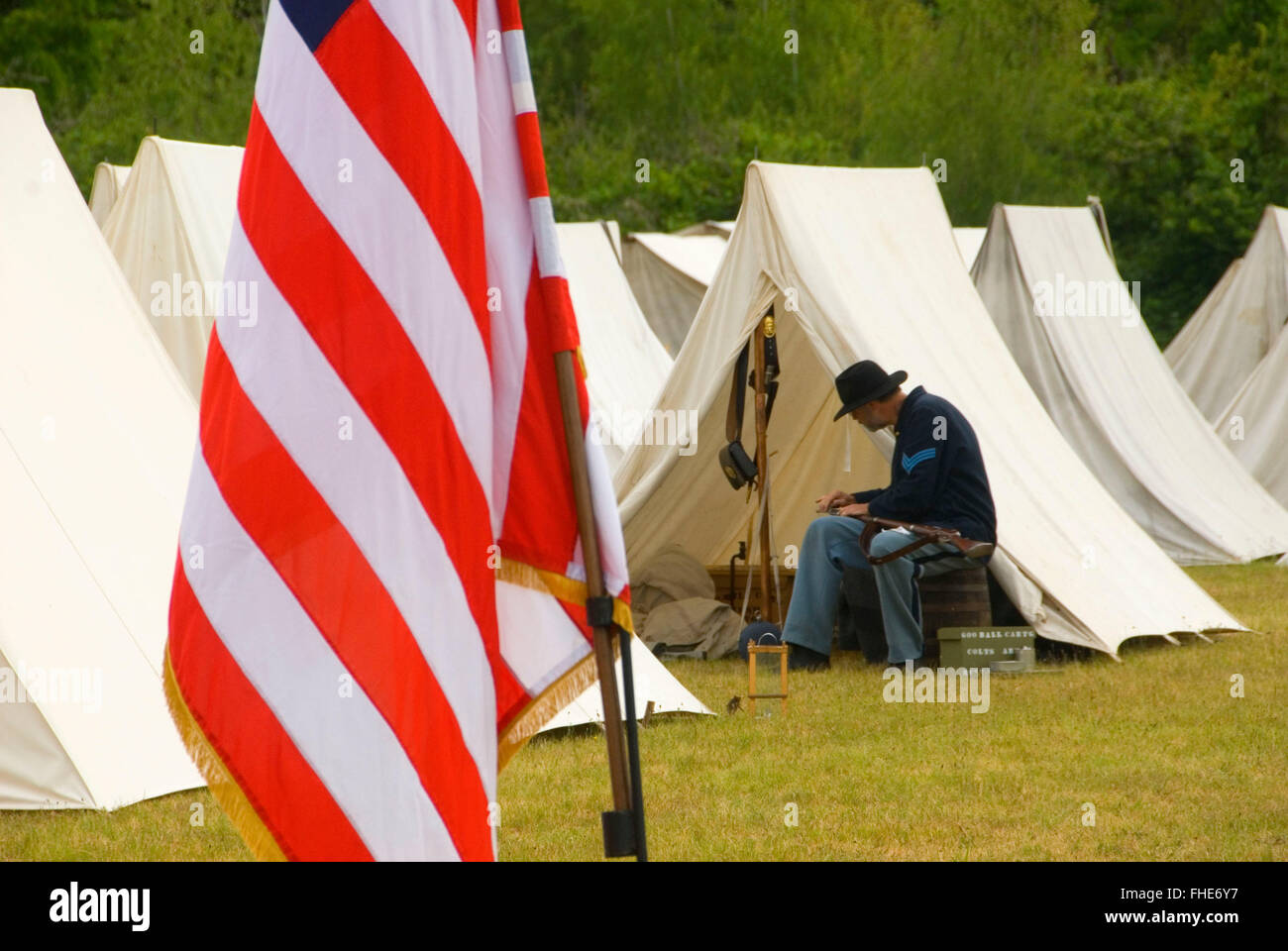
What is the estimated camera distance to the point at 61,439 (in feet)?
16.3

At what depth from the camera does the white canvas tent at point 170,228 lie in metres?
8.01

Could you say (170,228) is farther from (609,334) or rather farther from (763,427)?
(609,334)

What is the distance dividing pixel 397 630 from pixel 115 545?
2643mm

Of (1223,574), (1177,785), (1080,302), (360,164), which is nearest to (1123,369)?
(1080,302)

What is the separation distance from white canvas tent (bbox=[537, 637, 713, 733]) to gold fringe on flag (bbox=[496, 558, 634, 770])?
276 centimetres

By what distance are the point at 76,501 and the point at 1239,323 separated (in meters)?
12.3

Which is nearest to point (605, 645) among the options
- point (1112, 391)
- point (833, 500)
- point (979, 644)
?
point (979, 644)

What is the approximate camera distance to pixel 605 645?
2.59 m

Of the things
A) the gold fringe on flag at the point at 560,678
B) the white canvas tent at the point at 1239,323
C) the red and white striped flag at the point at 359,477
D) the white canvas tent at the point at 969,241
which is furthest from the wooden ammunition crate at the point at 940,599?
the white canvas tent at the point at 969,241

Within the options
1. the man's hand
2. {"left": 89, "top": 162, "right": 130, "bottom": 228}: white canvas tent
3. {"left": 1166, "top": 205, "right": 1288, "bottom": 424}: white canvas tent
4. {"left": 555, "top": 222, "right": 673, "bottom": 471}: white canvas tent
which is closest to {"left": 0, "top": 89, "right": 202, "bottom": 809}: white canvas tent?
the man's hand

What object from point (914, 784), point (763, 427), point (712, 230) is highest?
point (712, 230)

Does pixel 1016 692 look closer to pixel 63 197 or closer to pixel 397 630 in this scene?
pixel 63 197
